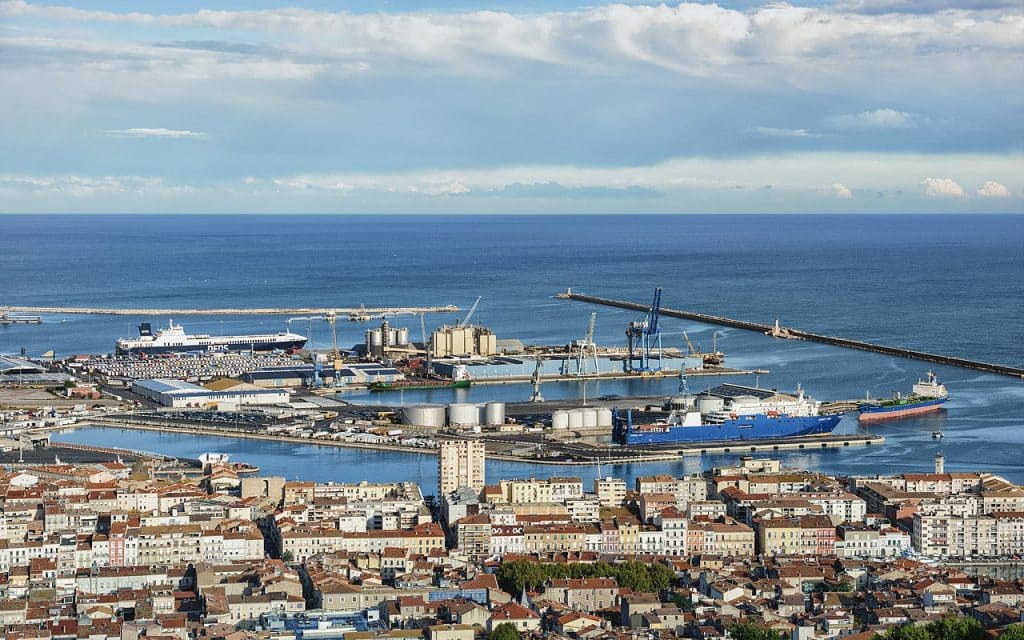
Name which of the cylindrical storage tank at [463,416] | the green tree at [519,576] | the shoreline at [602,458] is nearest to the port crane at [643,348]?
the cylindrical storage tank at [463,416]

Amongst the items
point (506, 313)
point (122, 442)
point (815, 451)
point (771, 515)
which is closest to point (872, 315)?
point (506, 313)

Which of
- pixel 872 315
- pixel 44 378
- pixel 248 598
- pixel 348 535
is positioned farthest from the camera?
pixel 872 315

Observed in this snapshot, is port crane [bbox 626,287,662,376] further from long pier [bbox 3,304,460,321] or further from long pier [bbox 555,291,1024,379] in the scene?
long pier [bbox 3,304,460,321]

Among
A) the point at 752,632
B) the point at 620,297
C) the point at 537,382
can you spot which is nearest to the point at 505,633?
the point at 752,632

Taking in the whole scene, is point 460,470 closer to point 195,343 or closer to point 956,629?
point 956,629

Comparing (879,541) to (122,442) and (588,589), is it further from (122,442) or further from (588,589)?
(122,442)

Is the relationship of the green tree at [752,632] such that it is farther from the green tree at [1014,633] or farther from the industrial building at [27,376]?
the industrial building at [27,376]
